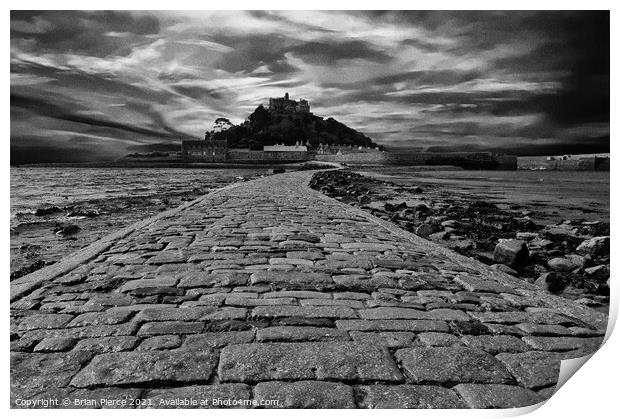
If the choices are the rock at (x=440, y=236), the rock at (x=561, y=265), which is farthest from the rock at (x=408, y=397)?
the rock at (x=440, y=236)

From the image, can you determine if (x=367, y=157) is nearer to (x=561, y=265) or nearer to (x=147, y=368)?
(x=561, y=265)

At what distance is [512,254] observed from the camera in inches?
172

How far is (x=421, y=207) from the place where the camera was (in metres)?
8.73

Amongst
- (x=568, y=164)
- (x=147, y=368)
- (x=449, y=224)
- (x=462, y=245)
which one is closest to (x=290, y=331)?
(x=147, y=368)

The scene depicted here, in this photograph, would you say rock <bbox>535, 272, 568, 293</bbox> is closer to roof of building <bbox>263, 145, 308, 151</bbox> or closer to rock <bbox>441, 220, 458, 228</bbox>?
rock <bbox>441, 220, 458, 228</bbox>

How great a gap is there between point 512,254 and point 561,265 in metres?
0.42

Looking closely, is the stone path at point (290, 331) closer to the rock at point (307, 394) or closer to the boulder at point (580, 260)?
the rock at point (307, 394)

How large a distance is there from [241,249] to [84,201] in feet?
20.7

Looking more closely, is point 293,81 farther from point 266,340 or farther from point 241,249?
A: point 266,340

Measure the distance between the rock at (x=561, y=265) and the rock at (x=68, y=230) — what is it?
17.6 feet

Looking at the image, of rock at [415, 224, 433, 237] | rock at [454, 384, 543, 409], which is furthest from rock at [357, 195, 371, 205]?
rock at [454, 384, 543, 409]

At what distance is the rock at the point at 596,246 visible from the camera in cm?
370

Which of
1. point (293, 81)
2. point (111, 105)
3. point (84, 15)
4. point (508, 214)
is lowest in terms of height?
point (508, 214)
